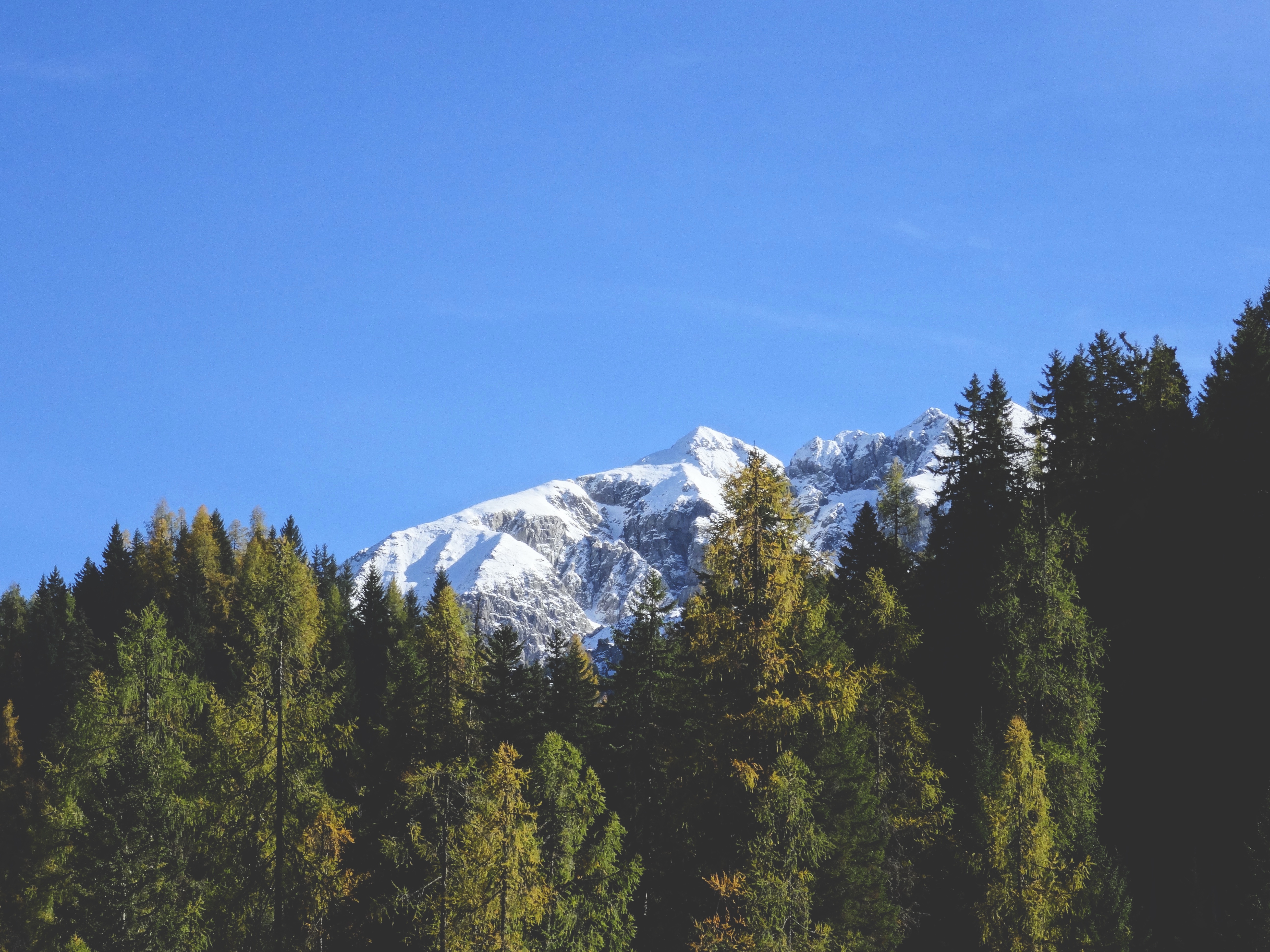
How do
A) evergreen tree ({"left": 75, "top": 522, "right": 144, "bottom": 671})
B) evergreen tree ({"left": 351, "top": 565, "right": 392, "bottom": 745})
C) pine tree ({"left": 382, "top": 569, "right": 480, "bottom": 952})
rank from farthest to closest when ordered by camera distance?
1. evergreen tree ({"left": 75, "top": 522, "right": 144, "bottom": 671})
2. evergreen tree ({"left": 351, "top": 565, "right": 392, "bottom": 745})
3. pine tree ({"left": 382, "top": 569, "right": 480, "bottom": 952})

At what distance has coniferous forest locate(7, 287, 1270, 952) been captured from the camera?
21.7 meters

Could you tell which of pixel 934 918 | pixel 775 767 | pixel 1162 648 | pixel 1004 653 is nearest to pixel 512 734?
pixel 934 918

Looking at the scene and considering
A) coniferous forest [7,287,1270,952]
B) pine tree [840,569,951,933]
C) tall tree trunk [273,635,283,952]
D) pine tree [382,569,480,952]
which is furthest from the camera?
pine tree [840,569,951,933]

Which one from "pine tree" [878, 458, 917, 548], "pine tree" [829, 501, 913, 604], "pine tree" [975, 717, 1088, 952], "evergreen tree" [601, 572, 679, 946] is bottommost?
"pine tree" [975, 717, 1088, 952]

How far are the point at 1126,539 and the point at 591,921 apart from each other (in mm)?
26389

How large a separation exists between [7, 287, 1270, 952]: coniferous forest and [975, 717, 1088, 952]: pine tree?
76 mm

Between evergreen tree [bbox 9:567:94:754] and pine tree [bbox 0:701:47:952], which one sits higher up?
evergreen tree [bbox 9:567:94:754]

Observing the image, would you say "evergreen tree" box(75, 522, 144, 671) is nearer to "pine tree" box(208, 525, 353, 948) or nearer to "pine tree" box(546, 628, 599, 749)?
"pine tree" box(546, 628, 599, 749)

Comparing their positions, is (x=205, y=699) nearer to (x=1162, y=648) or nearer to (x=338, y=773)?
(x=338, y=773)

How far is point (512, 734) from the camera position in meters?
40.2

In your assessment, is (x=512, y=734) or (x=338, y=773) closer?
(x=512, y=734)

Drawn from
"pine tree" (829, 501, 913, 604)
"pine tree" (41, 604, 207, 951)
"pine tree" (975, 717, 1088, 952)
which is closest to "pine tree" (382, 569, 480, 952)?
"pine tree" (41, 604, 207, 951)

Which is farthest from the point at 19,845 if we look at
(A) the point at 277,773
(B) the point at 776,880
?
(B) the point at 776,880

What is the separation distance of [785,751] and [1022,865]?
10140 mm
